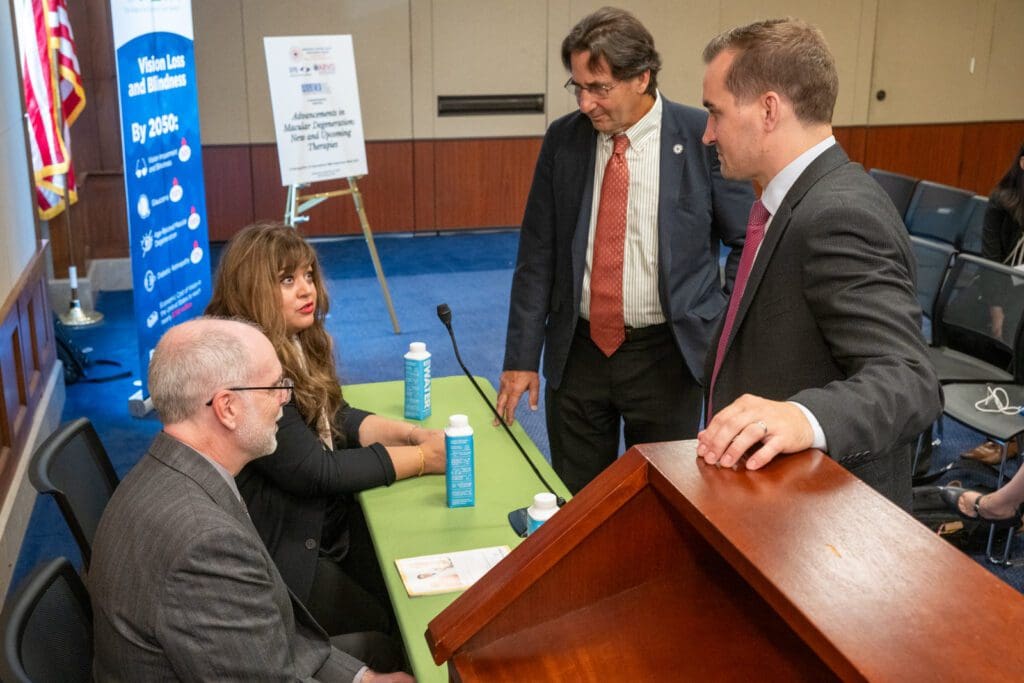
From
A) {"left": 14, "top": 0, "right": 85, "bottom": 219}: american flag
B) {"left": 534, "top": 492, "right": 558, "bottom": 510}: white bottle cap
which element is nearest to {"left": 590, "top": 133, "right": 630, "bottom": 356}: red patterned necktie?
{"left": 534, "top": 492, "right": 558, "bottom": 510}: white bottle cap

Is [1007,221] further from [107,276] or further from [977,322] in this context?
[107,276]

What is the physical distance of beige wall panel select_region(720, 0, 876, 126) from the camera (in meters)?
9.48

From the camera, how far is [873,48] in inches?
386

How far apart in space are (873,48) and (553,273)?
7.98 meters

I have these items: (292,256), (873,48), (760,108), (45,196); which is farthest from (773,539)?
(873,48)

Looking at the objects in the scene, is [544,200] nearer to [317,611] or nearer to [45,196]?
[317,611]

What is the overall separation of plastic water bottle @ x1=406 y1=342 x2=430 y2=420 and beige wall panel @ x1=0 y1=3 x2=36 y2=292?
196 cm

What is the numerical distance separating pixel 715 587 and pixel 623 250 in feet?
5.40

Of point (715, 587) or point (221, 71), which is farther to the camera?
point (221, 71)

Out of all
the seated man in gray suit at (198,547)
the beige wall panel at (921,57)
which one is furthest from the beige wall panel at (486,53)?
the seated man in gray suit at (198,547)

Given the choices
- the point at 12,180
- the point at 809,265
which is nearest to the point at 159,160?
the point at 12,180

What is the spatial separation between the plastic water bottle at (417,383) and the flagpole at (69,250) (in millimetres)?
3690

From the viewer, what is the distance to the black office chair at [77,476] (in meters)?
2.17

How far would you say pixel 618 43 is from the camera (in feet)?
8.68
